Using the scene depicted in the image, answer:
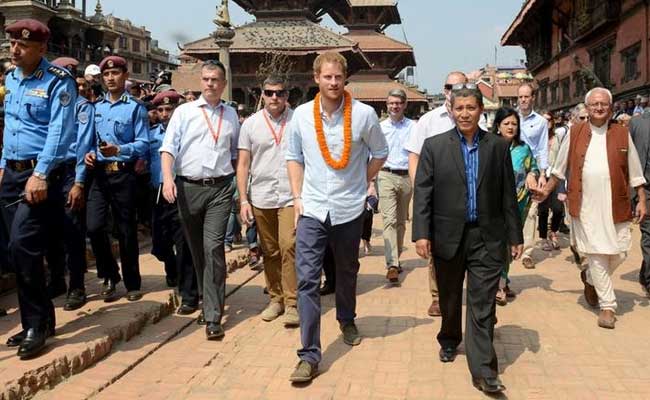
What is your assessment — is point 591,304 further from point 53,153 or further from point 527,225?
point 53,153

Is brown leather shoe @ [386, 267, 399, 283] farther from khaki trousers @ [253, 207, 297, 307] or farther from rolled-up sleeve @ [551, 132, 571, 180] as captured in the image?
rolled-up sleeve @ [551, 132, 571, 180]

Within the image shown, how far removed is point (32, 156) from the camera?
4406 millimetres

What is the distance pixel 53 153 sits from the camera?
4250mm

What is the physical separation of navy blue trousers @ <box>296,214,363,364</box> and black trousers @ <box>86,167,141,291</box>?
2191 mm

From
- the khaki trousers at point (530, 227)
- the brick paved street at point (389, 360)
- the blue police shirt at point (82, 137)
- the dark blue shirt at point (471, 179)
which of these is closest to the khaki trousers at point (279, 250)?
the brick paved street at point (389, 360)

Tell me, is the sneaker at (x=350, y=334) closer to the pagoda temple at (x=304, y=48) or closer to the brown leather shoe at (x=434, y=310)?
the brown leather shoe at (x=434, y=310)

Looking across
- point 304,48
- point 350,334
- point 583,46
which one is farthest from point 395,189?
point 583,46

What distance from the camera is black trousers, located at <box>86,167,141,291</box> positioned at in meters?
5.70

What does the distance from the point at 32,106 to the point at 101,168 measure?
1.41 m

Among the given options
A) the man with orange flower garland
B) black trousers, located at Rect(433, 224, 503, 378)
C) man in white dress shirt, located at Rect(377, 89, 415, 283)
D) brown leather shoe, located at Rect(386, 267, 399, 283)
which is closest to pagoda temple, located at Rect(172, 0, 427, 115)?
man in white dress shirt, located at Rect(377, 89, 415, 283)

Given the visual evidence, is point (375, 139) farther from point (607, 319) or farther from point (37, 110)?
point (607, 319)

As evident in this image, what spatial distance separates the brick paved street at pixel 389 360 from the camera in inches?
154

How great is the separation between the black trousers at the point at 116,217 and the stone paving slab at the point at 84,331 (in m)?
0.31

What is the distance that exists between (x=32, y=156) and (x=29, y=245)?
64 cm
